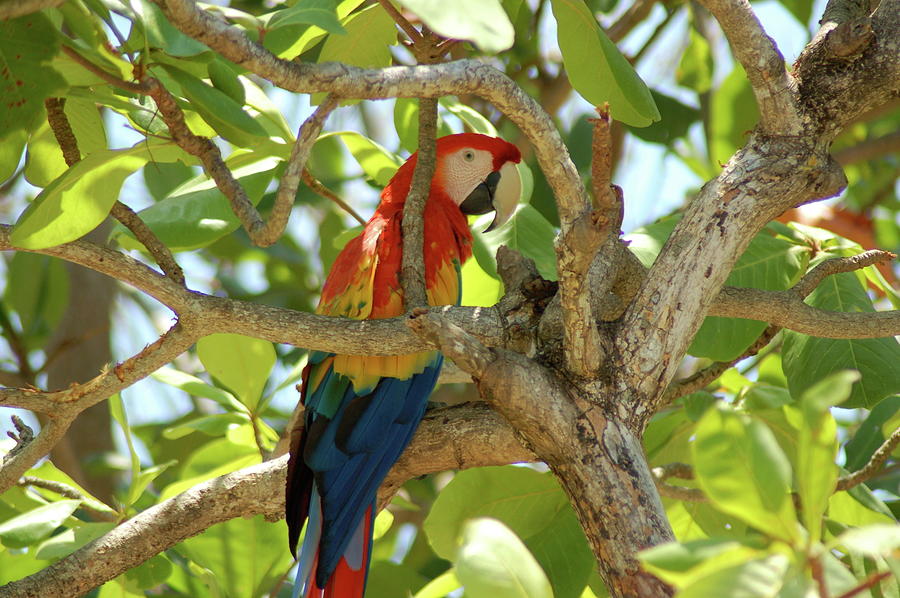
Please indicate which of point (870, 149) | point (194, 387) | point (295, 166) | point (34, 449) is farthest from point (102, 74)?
point (870, 149)

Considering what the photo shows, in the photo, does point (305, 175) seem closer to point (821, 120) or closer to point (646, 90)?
point (646, 90)

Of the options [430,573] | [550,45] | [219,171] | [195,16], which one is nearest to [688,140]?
[550,45]

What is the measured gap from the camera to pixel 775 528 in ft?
A: 1.49

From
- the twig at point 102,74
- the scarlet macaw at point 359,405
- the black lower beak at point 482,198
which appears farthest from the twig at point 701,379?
the twig at point 102,74

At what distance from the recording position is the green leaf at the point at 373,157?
4.20ft

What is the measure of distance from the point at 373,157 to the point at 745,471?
95 centimetres

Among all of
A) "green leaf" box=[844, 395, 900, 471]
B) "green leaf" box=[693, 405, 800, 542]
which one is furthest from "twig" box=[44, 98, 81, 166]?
"green leaf" box=[844, 395, 900, 471]

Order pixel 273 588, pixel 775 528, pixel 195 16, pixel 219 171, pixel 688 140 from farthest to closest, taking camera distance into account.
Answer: pixel 688 140 → pixel 273 588 → pixel 219 171 → pixel 195 16 → pixel 775 528

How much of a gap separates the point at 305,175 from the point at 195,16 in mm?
462

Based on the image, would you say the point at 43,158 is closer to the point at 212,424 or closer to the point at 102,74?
the point at 102,74

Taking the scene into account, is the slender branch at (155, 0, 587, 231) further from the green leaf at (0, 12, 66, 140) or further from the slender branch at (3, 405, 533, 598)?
the slender branch at (3, 405, 533, 598)

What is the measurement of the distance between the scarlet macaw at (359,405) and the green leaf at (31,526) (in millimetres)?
262

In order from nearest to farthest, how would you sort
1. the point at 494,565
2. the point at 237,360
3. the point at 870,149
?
the point at 494,565
the point at 237,360
the point at 870,149

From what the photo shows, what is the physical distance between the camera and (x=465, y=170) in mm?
1405
